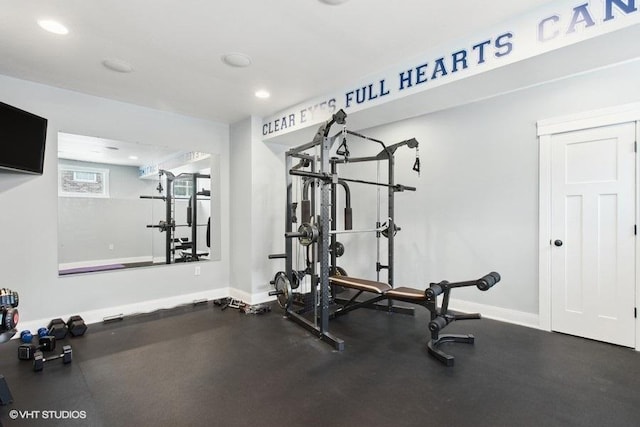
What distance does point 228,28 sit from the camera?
2424mm

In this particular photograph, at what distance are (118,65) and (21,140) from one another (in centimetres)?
117

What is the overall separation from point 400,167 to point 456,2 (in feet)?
8.77

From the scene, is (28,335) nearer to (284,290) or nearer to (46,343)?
(46,343)

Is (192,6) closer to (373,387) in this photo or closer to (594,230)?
(373,387)

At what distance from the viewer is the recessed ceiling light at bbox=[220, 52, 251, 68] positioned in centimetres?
282

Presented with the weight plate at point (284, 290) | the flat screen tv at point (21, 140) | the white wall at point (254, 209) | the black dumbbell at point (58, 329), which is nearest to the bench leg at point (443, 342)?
the weight plate at point (284, 290)

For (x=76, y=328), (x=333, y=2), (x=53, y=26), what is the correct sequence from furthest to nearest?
(x=76, y=328), (x=53, y=26), (x=333, y=2)

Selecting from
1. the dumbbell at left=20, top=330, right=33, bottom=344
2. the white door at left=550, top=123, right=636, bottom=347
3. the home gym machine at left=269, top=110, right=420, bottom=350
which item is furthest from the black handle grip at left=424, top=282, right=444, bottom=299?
the dumbbell at left=20, top=330, right=33, bottom=344

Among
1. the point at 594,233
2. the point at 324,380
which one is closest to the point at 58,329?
the point at 324,380

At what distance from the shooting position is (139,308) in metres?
4.08

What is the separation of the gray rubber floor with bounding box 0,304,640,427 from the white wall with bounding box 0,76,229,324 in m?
0.51

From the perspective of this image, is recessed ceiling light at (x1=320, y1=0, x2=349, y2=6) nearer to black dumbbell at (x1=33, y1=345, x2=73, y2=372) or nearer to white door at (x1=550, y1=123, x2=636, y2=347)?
white door at (x1=550, y1=123, x2=636, y2=347)

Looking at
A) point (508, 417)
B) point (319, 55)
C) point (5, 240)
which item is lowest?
point (508, 417)

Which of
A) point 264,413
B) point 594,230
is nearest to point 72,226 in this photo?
point 264,413
